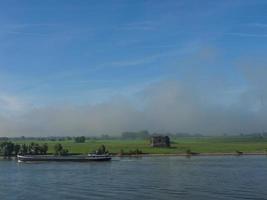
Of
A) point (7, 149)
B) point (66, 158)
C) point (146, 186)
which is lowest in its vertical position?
point (146, 186)

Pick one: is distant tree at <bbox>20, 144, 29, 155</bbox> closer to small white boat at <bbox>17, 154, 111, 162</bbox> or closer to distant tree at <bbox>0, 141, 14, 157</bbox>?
distant tree at <bbox>0, 141, 14, 157</bbox>

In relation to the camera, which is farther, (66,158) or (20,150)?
(20,150)

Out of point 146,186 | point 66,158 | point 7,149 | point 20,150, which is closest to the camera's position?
point 146,186

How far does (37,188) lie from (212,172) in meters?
34.9

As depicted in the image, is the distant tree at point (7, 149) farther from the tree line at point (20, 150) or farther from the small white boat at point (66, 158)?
the small white boat at point (66, 158)

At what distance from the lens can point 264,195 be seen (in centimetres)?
6812

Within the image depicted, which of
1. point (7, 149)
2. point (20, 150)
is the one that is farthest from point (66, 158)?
point (7, 149)

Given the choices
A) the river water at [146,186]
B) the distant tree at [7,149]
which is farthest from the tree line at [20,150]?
the river water at [146,186]

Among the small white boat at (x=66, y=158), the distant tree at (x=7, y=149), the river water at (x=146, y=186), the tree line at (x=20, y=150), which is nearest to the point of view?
the river water at (x=146, y=186)

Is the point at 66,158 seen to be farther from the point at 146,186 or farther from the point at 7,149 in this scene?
the point at 146,186

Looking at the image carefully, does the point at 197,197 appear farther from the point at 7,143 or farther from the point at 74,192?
the point at 7,143

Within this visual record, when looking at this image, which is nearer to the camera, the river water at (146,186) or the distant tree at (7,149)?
the river water at (146,186)

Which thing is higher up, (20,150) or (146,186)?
(20,150)

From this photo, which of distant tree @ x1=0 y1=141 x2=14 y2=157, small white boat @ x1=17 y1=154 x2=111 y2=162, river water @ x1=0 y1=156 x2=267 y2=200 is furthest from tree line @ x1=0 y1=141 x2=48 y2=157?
river water @ x1=0 y1=156 x2=267 y2=200
